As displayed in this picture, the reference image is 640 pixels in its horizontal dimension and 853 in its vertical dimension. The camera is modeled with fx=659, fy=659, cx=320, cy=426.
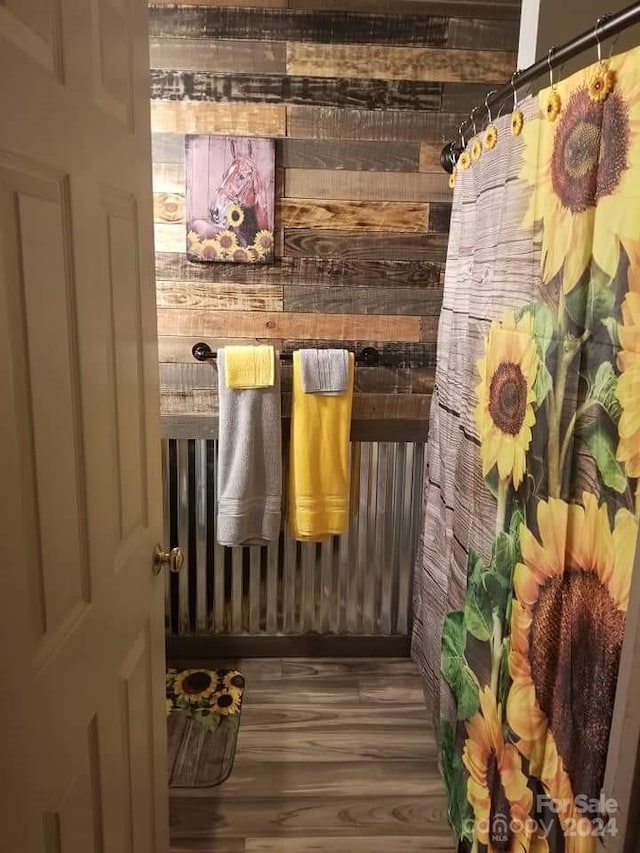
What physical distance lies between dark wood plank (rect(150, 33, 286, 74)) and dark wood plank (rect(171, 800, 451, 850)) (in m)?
2.33

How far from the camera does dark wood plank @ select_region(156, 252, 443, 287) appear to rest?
2.32m

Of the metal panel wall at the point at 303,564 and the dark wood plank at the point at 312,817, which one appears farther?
the metal panel wall at the point at 303,564

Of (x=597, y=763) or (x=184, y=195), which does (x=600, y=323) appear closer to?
(x=597, y=763)

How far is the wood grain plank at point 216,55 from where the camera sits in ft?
7.12

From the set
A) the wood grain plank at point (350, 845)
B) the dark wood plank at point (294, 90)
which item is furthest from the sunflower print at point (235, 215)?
the wood grain plank at point (350, 845)

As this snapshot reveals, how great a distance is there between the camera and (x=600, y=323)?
110cm

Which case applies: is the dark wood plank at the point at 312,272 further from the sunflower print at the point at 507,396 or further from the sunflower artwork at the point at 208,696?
the sunflower artwork at the point at 208,696

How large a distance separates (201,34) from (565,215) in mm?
1571

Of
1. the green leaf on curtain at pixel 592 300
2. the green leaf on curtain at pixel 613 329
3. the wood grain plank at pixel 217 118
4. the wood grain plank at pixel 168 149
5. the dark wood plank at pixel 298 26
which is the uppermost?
the dark wood plank at pixel 298 26

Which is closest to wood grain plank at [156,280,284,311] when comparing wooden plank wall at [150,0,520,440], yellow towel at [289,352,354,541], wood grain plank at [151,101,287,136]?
wooden plank wall at [150,0,520,440]

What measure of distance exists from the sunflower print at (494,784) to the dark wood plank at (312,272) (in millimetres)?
1406

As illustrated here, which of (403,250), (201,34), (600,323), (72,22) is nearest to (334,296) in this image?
(403,250)

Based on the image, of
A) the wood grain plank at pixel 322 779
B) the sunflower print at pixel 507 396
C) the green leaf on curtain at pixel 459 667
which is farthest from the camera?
the wood grain plank at pixel 322 779

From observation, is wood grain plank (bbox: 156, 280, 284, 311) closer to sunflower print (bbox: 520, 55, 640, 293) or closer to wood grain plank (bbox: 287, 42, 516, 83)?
wood grain plank (bbox: 287, 42, 516, 83)
